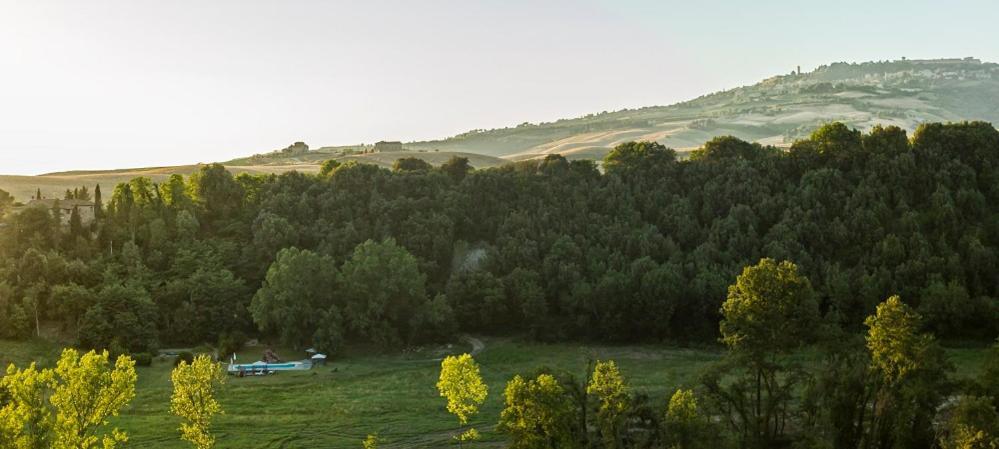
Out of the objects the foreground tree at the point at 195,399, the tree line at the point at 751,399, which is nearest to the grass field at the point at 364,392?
the tree line at the point at 751,399

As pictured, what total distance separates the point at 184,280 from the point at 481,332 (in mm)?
21443

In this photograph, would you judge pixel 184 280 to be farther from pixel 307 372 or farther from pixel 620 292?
pixel 620 292

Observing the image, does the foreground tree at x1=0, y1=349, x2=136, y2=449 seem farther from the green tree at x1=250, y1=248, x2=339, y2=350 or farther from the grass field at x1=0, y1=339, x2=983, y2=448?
the green tree at x1=250, y1=248, x2=339, y2=350

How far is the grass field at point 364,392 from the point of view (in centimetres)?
3966

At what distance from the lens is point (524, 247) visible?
65.5 m

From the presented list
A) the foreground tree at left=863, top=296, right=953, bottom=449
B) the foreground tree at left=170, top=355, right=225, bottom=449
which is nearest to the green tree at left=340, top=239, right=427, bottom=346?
the foreground tree at left=170, top=355, right=225, bottom=449

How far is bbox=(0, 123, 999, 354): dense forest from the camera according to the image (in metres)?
57.2

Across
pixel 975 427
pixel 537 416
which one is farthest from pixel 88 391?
pixel 975 427

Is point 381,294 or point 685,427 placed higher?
point 381,294

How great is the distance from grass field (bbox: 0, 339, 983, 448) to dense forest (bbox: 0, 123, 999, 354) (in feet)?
8.58

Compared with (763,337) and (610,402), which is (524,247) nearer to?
(763,337)

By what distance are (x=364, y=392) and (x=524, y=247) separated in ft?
71.4

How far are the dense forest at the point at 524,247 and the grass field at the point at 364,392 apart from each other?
103 inches

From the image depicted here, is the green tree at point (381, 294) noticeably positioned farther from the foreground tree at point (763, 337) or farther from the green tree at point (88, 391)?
the green tree at point (88, 391)
